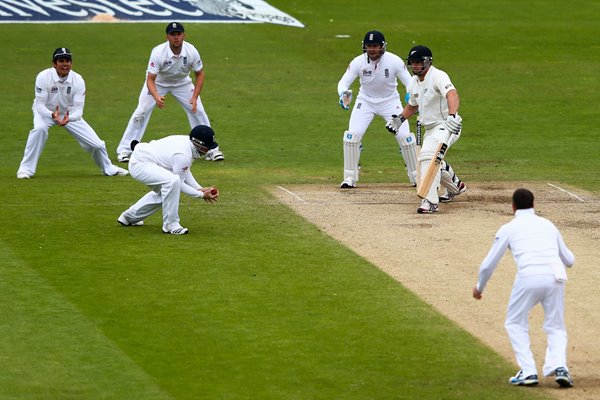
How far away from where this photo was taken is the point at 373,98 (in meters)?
19.4

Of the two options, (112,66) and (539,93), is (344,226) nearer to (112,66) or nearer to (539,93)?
(539,93)

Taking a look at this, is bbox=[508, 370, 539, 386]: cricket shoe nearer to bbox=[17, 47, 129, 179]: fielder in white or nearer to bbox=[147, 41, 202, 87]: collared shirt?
bbox=[17, 47, 129, 179]: fielder in white

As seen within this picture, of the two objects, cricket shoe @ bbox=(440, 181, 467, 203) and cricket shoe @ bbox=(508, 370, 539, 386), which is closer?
cricket shoe @ bbox=(508, 370, 539, 386)

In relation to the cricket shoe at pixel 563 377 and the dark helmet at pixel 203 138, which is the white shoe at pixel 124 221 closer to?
the dark helmet at pixel 203 138

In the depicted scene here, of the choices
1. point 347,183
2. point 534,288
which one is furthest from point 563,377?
point 347,183

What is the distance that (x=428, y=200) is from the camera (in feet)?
56.5

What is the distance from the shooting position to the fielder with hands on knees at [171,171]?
15.2 metres

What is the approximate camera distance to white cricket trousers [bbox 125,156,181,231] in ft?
50.6

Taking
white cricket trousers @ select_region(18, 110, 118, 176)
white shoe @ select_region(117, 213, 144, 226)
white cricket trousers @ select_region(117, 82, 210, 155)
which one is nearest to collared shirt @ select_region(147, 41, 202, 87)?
white cricket trousers @ select_region(117, 82, 210, 155)

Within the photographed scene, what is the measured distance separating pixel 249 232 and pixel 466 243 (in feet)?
Answer: 8.50

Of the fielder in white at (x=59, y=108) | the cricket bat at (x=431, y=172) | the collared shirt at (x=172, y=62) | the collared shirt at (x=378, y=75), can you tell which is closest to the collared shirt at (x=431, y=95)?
the cricket bat at (x=431, y=172)

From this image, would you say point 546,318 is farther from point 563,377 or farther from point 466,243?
point 466,243

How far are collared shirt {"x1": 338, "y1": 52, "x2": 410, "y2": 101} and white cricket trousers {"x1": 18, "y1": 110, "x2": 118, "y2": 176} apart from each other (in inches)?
146

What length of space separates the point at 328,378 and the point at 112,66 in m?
21.2
